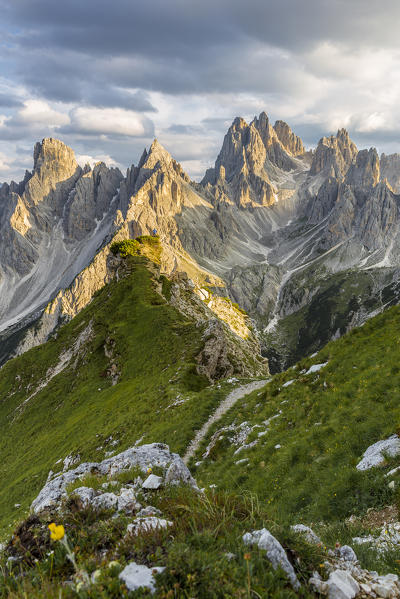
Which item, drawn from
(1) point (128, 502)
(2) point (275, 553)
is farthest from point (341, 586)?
(1) point (128, 502)

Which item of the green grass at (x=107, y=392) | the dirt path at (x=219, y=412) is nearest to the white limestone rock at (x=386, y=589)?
the dirt path at (x=219, y=412)

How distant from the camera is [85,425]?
143 ft

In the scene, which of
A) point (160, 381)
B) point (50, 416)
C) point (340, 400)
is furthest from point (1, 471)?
point (340, 400)

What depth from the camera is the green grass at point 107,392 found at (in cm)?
3391

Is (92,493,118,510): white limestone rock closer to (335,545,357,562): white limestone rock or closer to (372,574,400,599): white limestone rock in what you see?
(335,545,357,562): white limestone rock

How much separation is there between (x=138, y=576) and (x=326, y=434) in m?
13.9

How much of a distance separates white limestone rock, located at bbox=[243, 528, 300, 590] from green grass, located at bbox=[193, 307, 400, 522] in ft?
8.54

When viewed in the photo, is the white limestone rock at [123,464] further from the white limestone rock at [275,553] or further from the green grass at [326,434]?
the white limestone rock at [275,553]

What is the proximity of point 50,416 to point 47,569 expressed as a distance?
58621mm

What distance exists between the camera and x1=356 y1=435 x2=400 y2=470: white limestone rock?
12461 mm

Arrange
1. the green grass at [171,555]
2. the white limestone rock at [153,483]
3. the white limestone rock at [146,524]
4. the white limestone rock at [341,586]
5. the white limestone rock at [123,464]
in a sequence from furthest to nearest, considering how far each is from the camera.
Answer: the white limestone rock at [123,464] → the white limestone rock at [153,483] → the white limestone rock at [146,524] → the white limestone rock at [341,586] → the green grass at [171,555]

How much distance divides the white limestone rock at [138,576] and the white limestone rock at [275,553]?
6.18 ft

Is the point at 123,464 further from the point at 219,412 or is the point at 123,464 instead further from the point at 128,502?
the point at 219,412

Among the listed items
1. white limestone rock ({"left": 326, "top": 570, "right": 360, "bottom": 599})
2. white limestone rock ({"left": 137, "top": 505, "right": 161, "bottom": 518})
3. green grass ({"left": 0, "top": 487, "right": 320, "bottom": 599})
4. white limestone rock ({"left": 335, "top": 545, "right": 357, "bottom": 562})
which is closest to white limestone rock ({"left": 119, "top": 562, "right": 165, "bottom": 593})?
green grass ({"left": 0, "top": 487, "right": 320, "bottom": 599})
